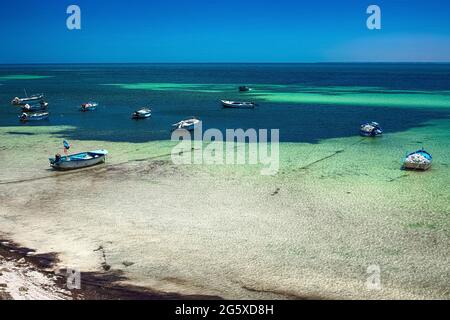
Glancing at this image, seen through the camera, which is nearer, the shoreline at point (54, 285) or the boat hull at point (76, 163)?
the shoreline at point (54, 285)

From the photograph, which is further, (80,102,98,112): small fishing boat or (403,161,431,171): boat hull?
(80,102,98,112): small fishing boat

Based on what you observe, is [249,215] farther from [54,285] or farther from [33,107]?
[33,107]

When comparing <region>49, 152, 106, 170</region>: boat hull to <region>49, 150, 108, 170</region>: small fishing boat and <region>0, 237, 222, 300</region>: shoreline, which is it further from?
<region>0, 237, 222, 300</region>: shoreline

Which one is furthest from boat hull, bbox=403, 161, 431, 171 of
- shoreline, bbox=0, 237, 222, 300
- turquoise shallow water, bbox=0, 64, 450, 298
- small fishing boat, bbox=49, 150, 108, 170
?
small fishing boat, bbox=49, 150, 108, 170

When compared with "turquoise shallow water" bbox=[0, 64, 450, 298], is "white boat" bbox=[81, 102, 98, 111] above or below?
above

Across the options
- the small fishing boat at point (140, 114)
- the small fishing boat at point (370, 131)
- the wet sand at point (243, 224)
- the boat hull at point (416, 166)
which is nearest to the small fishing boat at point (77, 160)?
the wet sand at point (243, 224)

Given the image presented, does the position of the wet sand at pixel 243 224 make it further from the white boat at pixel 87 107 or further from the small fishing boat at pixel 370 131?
the white boat at pixel 87 107

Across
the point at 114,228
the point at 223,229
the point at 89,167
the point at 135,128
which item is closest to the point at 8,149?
the point at 89,167
